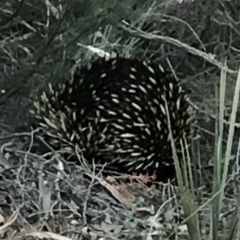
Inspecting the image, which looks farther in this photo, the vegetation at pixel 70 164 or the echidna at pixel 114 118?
the echidna at pixel 114 118

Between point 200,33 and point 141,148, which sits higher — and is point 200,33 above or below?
above

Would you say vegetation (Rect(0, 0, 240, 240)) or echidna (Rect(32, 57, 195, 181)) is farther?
echidna (Rect(32, 57, 195, 181))

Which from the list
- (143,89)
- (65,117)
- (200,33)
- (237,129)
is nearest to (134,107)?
(143,89)

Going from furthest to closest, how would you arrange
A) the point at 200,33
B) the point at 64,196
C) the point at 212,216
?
the point at 200,33 → the point at 64,196 → the point at 212,216

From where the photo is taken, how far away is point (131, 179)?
6.72 ft

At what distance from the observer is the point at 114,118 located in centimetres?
203

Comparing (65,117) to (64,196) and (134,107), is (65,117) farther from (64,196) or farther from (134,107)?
(64,196)

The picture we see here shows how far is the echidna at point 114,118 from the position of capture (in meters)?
2.03

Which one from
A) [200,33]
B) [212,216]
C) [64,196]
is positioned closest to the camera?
[212,216]

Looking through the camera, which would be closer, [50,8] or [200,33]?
[50,8]

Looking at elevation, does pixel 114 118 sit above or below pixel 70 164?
above

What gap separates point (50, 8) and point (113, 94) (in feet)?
1.04

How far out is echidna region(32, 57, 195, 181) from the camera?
6.66ft

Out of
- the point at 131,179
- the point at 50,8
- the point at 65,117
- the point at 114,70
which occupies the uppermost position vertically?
the point at 50,8
